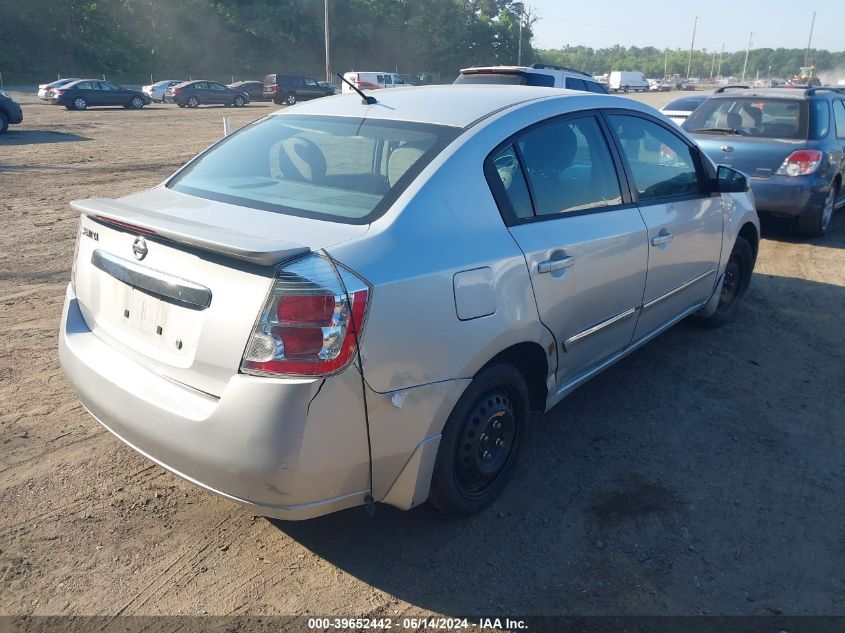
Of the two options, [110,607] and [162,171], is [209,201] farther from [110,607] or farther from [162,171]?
[162,171]

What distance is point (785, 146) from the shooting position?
8102 millimetres

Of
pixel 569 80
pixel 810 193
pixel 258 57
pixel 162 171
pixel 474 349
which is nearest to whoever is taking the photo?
pixel 474 349

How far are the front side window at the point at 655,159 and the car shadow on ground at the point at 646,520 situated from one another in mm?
1246

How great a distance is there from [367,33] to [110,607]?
75726mm

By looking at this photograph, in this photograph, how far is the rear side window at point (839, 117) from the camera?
28.6ft

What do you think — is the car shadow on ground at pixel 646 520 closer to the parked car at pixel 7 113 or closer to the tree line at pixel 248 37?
the parked car at pixel 7 113

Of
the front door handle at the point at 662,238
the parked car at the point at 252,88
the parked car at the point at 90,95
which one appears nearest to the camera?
the front door handle at the point at 662,238

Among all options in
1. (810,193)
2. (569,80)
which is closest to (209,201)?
(810,193)

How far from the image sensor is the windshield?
8.33 m

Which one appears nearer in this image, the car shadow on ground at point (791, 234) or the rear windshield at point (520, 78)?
the car shadow on ground at point (791, 234)

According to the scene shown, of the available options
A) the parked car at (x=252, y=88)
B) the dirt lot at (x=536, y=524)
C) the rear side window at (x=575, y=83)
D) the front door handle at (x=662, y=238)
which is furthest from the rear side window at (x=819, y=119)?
the parked car at (x=252, y=88)

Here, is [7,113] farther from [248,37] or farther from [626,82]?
[626,82]

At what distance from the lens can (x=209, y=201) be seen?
3.10 metres

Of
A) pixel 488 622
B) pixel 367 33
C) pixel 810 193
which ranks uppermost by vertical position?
pixel 367 33
